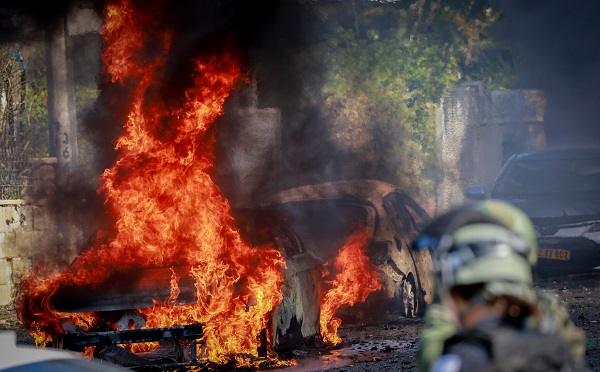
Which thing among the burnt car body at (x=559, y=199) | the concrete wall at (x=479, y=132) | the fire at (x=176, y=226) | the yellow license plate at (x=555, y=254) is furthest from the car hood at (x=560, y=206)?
the concrete wall at (x=479, y=132)

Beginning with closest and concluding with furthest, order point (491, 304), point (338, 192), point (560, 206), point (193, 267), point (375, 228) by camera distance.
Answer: point (491, 304) < point (193, 267) < point (375, 228) < point (338, 192) < point (560, 206)

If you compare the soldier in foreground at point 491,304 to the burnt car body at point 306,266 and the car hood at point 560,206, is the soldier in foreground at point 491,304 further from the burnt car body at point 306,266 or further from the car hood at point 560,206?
the car hood at point 560,206

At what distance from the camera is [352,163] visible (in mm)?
22656

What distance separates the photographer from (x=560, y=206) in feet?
50.0

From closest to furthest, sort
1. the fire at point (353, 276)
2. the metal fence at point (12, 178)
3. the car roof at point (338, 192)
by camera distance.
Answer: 1. the fire at point (353, 276)
2. the car roof at point (338, 192)
3. the metal fence at point (12, 178)

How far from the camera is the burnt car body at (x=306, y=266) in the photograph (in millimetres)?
8945

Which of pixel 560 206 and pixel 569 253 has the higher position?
pixel 560 206

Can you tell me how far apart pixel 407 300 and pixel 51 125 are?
31.1ft

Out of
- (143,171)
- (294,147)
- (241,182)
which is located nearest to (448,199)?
(294,147)

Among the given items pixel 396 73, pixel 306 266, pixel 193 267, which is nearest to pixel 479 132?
pixel 396 73

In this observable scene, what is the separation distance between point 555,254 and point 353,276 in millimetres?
3981

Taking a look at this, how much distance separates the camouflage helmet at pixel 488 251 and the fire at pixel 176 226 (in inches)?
283

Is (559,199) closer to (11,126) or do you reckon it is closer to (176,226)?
(176,226)

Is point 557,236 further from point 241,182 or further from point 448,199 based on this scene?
point 448,199
